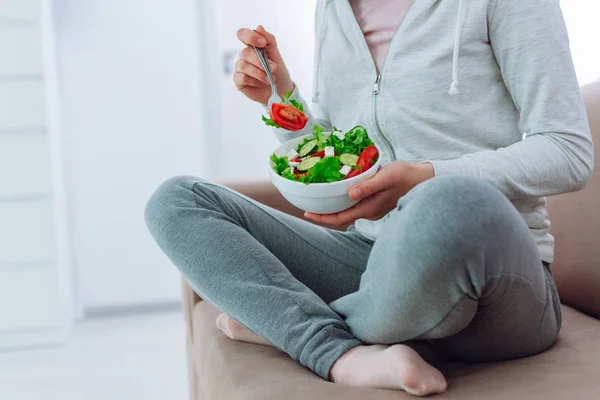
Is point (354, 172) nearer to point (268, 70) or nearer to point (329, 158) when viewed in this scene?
point (329, 158)

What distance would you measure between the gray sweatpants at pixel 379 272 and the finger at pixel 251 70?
0.22 metres

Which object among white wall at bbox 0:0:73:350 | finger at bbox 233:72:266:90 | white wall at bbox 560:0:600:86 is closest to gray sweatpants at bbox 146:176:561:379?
finger at bbox 233:72:266:90

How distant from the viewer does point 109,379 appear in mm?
1820

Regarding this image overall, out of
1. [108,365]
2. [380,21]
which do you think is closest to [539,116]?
[380,21]

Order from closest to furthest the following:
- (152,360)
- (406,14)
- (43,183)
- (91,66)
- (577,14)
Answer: (406,14) → (577,14) → (152,360) → (43,183) → (91,66)

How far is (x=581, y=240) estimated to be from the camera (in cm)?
110

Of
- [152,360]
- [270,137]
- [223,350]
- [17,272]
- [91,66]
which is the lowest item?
[152,360]

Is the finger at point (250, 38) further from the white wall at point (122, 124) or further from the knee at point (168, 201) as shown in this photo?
the white wall at point (122, 124)

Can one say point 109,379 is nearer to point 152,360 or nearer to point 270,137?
point 152,360

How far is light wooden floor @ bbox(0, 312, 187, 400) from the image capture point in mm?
1736

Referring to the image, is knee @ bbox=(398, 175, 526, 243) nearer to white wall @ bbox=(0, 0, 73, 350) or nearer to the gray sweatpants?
the gray sweatpants

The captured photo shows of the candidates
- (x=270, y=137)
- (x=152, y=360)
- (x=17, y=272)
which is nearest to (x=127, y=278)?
(x=17, y=272)

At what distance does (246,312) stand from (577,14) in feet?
4.54

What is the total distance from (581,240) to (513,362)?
15.2 inches
